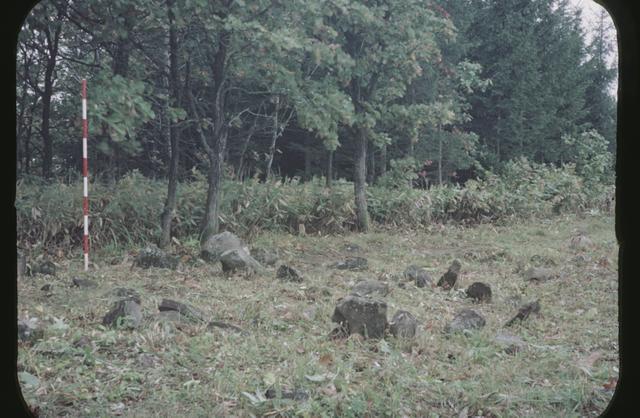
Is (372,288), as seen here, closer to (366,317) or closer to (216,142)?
(366,317)

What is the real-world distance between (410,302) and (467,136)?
6.16m

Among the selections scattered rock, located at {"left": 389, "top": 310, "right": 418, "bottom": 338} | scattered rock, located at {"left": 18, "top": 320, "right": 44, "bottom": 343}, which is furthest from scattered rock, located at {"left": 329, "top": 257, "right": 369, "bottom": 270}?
scattered rock, located at {"left": 18, "top": 320, "right": 44, "bottom": 343}

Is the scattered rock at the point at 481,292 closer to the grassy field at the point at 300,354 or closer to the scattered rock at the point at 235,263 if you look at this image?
→ the grassy field at the point at 300,354

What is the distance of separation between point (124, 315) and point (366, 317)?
1317mm

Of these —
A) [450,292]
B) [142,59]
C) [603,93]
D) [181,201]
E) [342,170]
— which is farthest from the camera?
[603,93]

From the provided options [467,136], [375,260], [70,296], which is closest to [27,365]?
[70,296]

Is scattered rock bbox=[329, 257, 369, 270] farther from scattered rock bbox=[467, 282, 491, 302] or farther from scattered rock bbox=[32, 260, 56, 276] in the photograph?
scattered rock bbox=[32, 260, 56, 276]

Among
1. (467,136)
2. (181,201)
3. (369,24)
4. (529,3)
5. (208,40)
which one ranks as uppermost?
(529,3)

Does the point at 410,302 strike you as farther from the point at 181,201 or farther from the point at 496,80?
the point at 496,80

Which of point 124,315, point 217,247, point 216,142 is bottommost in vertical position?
point 124,315

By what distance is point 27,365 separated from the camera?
7.98ft

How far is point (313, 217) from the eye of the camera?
26.5 ft

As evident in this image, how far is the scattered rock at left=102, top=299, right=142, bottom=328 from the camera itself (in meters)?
3.10

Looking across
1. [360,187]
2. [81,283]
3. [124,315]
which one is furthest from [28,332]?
[360,187]
